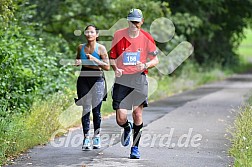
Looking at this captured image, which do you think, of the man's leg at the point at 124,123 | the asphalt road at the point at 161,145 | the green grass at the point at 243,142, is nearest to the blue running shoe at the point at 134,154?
the asphalt road at the point at 161,145

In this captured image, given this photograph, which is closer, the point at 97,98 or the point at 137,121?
the point at 137,121

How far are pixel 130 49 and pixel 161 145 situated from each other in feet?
7.05

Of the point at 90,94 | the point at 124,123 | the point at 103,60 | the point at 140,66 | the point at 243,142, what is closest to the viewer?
the point at 140,66

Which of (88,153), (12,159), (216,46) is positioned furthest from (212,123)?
(216,46)

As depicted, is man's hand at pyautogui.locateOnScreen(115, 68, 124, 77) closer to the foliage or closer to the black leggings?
the black leggings

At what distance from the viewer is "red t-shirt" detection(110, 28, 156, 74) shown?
928cm

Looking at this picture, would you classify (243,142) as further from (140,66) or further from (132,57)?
(132,57)

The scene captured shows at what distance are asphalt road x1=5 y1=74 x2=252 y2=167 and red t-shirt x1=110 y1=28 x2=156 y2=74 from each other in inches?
51.9

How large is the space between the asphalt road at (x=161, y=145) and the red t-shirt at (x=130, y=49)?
132cm

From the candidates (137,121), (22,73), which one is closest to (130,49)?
(137,121)

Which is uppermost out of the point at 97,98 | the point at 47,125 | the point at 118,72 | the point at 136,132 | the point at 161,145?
the point at 118,72

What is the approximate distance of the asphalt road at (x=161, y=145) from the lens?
29.9ft

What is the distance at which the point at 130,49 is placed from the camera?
9.27 m

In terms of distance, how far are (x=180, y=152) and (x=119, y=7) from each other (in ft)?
39.4
